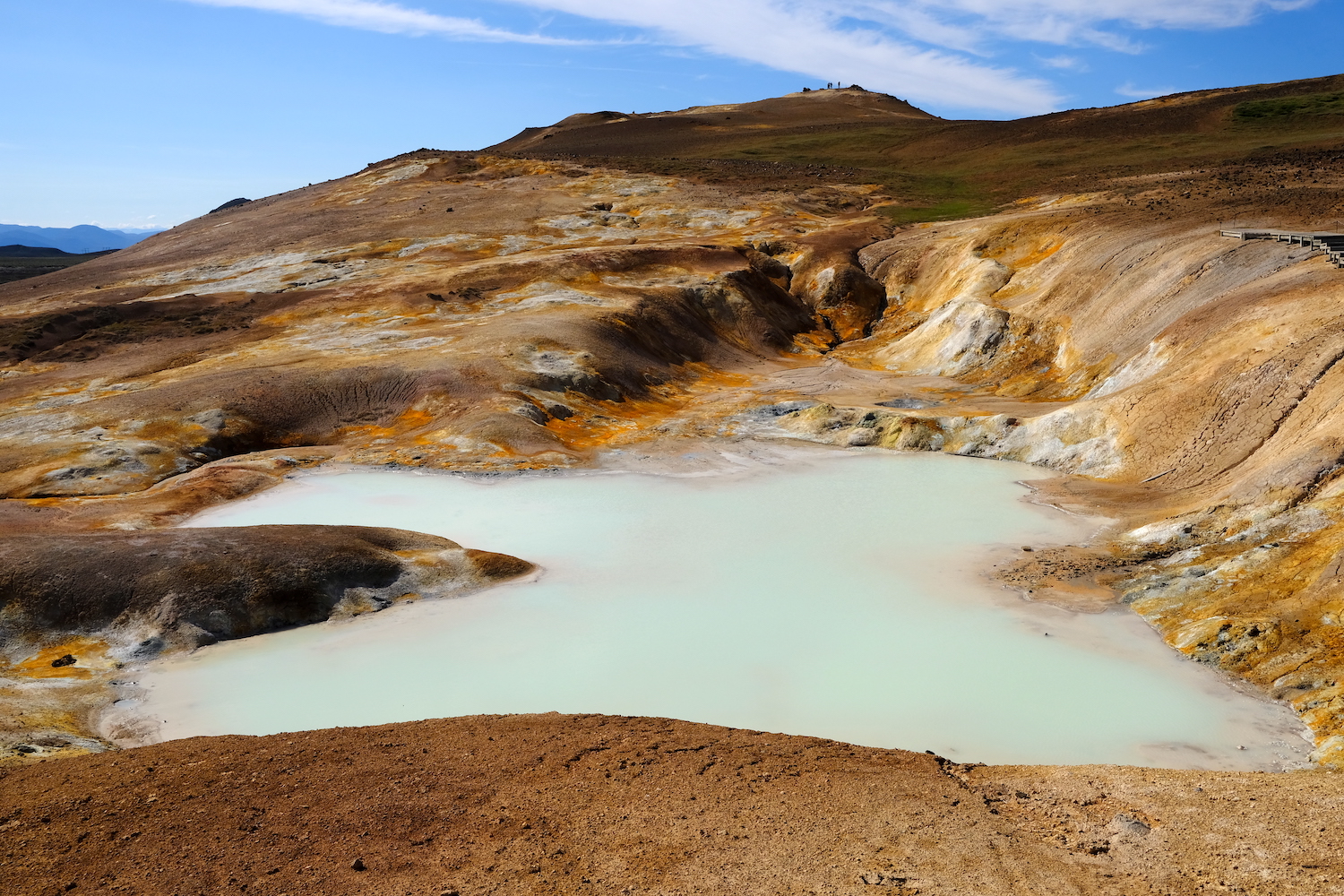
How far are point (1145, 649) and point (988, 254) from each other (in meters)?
38.8

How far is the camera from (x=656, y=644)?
21047 mm

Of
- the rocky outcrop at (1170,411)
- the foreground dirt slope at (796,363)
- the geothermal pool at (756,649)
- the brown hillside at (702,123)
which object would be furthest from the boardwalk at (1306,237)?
the brown hillside at (702,123)

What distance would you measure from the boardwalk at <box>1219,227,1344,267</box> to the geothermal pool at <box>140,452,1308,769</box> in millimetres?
15771

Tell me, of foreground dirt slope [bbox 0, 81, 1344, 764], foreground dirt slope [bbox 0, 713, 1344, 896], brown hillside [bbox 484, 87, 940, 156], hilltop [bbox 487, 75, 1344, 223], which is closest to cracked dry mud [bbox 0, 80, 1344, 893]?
foreground dirt slope [bbox 0, 713, 1344, 896]

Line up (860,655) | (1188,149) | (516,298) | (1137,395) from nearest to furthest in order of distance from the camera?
1. (860,655)
2. (1137,395)
3. (516,298)
4. (1188,149)

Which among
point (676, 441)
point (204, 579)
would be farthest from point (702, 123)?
point (204, 579)

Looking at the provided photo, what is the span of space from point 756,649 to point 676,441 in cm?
1776

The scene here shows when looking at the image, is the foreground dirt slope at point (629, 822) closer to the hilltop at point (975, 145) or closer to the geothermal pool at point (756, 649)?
the geothermal pool at point (756, 649)

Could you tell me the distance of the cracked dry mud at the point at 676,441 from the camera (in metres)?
11.4

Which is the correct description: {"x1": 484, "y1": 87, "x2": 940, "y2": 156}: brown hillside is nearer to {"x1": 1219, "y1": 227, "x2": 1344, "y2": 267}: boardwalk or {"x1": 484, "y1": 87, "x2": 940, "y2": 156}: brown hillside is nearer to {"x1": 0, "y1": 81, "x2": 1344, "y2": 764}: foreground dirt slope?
{"x1": 0, "y1": 81, "x2": 1344, "y2": 764}: foreground dirt slope

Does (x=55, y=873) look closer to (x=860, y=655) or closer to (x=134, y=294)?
(x=860, y=655)

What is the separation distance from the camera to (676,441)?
38000 millimetres

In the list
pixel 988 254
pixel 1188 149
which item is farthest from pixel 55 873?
pixel 1188 149

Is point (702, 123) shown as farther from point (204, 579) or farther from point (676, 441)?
point (204, 579)
